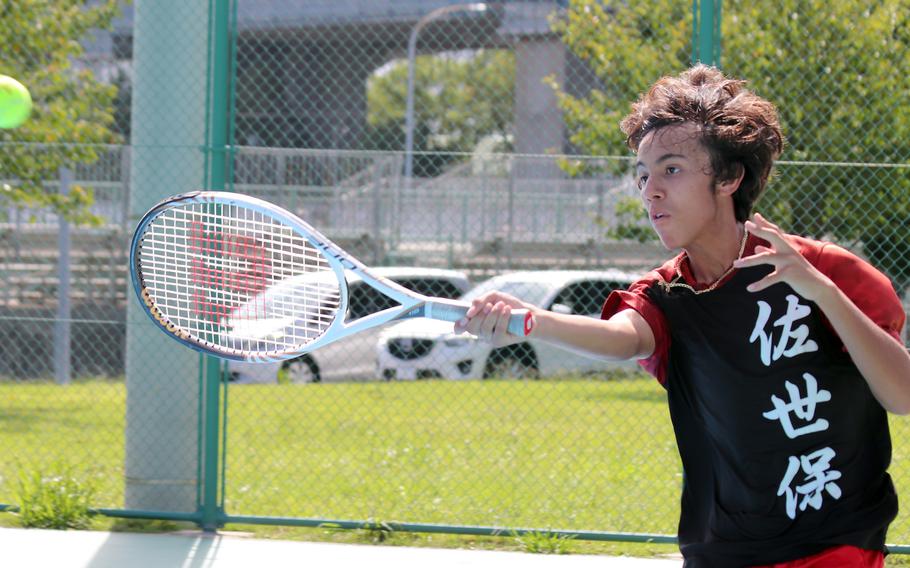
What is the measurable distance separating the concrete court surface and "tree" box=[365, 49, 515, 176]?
28349 millimetres

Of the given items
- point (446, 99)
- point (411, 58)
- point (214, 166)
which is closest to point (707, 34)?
point (214, 166)

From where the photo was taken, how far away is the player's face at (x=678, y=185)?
2.41 metres

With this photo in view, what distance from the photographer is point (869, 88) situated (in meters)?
8.24

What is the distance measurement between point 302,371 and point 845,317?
1056 cm

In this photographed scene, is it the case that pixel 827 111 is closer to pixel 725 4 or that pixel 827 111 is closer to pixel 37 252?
pixel 725 4

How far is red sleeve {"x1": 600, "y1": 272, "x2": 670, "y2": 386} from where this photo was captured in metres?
2.60

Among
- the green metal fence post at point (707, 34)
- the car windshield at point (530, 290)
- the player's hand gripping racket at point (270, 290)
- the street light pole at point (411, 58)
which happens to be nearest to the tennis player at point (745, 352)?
the player's hand gripping racket at point (270, 290)

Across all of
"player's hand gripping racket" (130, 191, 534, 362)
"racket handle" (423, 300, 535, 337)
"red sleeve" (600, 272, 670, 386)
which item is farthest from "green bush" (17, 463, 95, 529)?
"red sleeve" (600, 272, 670, 386)

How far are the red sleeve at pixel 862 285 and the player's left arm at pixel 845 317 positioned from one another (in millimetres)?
43

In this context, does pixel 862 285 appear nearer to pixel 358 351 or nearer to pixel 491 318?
pixel 491 318

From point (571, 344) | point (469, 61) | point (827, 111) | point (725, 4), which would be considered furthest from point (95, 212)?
point (469, 61)

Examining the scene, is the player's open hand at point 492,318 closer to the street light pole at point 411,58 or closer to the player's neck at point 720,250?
the player's neck at point 720,250

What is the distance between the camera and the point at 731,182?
247 centimetres

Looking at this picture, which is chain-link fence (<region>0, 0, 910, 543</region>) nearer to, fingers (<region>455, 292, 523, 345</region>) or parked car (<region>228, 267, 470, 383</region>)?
parked car (<region>228, 267, 470, 383</region>)
